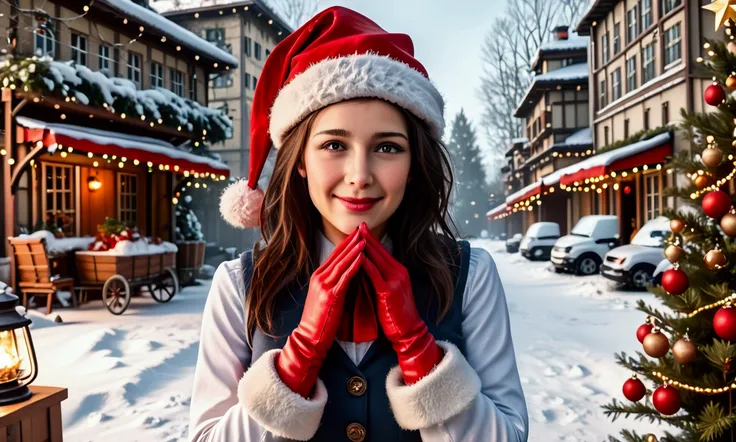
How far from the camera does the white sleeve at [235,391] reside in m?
1.21

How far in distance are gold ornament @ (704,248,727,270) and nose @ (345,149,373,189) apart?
2101mm

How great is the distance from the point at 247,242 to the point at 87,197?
11.7 m

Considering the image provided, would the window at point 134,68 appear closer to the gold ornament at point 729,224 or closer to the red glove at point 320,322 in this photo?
the gold ornament at point 729,224

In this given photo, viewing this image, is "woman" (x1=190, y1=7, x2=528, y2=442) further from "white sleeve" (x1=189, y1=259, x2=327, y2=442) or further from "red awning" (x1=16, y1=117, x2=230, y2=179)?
"red awning" (x1=16, y1=117, x2=230, y2=179)

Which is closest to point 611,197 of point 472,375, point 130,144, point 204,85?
point 204,85

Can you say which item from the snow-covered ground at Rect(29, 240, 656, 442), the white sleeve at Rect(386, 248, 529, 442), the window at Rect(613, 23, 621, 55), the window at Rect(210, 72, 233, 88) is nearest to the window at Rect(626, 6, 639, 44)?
the window at Rect(613, 23, 621, 55)

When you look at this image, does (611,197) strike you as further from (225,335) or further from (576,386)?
(225,335)

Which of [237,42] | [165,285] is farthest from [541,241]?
[237,42]

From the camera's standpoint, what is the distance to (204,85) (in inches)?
603

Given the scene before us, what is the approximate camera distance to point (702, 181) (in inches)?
104

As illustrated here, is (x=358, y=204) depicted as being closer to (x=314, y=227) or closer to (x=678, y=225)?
(x=314, y=227)

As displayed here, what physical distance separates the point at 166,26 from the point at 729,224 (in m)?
12.9

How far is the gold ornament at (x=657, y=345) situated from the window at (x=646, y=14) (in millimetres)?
15729

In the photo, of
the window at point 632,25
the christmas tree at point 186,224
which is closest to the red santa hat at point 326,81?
the christmas tree at point 186,224
